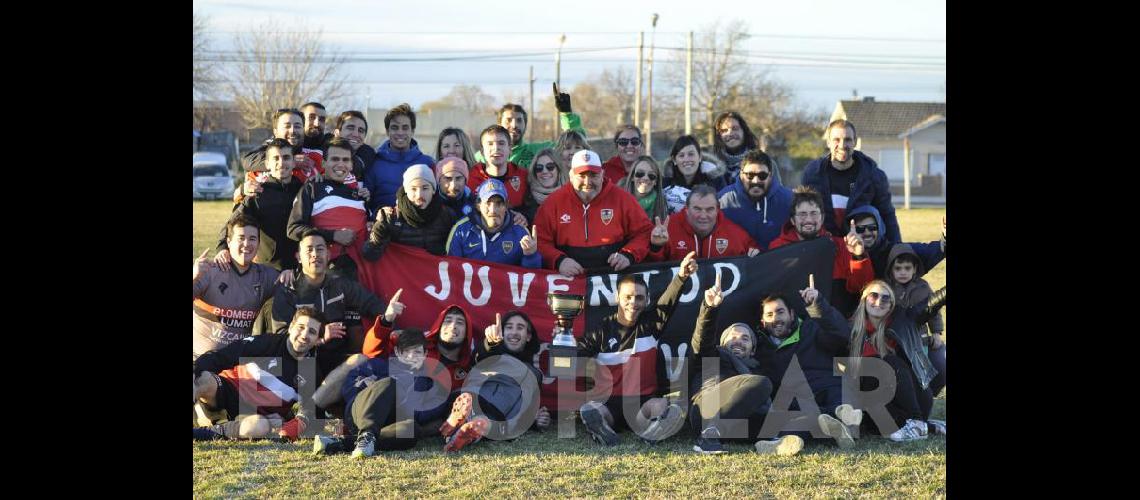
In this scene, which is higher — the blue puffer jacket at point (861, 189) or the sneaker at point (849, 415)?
the blue puffer jacket at point (861, 189)

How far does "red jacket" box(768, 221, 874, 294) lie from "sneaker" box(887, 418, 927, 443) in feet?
3.45

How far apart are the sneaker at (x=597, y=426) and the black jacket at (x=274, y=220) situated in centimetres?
245

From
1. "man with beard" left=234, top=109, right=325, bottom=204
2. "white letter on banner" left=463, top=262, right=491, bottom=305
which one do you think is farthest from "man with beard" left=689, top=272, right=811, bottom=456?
"man with beard" left=234, top=109, right=325, bottom=204

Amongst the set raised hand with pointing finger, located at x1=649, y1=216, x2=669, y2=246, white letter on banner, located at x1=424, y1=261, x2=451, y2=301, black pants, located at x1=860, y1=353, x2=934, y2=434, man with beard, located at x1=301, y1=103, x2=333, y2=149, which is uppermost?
man with beard, located at x1=301, y1=103, x2=333, y2=149

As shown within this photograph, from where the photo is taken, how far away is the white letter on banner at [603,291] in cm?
734

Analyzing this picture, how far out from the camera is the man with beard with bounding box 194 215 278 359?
7.00 meters

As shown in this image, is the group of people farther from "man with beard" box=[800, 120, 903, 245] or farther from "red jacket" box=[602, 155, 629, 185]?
"red jacket" box=[602, 155, 629, 185]

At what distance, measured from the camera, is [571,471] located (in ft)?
19.3

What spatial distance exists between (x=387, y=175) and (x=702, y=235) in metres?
2.45

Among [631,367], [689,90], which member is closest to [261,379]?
[631,367]

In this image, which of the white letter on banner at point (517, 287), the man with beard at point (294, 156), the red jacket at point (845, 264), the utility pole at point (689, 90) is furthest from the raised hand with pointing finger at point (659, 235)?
the utility pole at point (689, 90)

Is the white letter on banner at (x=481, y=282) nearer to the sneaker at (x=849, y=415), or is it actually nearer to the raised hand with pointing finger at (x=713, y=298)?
the raised hand with pointing finger at (x=713, y=298)

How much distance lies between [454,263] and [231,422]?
5.90ft
